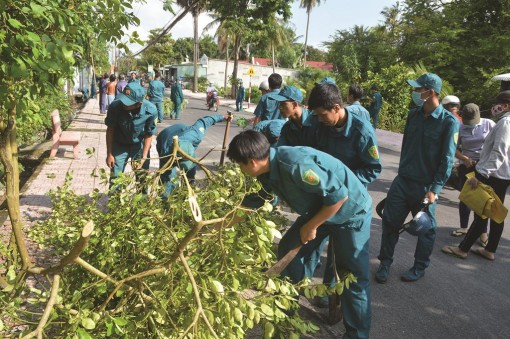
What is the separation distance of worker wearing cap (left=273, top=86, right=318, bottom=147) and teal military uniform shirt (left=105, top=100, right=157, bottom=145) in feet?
5.58

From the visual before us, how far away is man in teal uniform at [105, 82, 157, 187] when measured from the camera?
179 inches

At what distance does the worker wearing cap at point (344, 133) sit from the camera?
301 centimetres

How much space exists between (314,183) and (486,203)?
2.92 meters

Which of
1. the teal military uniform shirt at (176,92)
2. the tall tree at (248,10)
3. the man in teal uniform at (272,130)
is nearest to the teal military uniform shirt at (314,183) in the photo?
the man in teal uniform at (272,130)

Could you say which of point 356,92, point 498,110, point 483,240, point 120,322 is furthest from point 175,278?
point 483,240

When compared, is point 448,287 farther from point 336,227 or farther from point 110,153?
point 110,153

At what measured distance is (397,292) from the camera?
12.3 ft

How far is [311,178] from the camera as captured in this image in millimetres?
2279

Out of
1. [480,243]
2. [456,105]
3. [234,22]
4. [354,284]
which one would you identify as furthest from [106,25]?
[234,22]

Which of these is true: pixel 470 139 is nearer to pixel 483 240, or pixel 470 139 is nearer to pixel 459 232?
pixel 459 232

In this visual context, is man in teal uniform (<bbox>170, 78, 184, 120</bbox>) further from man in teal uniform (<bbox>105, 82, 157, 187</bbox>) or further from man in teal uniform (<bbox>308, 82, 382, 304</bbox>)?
man in teal uniform (<bbox>308, 82, 382, 304</bbox>)

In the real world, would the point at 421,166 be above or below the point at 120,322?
above

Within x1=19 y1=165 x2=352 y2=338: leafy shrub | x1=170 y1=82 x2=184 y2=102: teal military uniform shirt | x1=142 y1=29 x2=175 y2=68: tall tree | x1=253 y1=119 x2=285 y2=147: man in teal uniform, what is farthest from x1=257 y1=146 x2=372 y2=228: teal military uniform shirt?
x1=142 y1=29 x2=175 y2=68: tall tree

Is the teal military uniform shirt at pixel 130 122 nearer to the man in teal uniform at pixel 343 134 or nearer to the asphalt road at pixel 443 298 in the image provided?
the man in teal uniform at pixel 343 134
